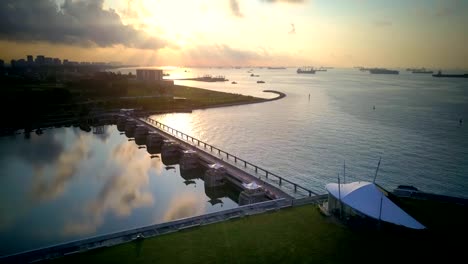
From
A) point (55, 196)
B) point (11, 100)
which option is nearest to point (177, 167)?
point (55, 196)

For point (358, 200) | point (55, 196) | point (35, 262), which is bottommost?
point (55, 196)

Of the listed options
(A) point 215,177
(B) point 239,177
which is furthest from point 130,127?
(B) point 239,177

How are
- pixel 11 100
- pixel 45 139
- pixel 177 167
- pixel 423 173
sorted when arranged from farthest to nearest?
1. pixel 11 100
2. pixel 45 139
3. pixel 177 167
4. pixel 423 173

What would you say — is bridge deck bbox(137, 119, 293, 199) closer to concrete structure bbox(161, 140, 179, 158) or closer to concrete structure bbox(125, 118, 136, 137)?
concrete structure bbox(161, 140, 179, 158)

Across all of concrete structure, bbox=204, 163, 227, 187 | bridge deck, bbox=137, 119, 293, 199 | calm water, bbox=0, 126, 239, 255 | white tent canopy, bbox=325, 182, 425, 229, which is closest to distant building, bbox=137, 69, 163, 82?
calm water, bbox=0, 126, 239, 255

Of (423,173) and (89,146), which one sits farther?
(89,146)

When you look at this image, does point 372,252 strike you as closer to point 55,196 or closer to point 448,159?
point 55,196
